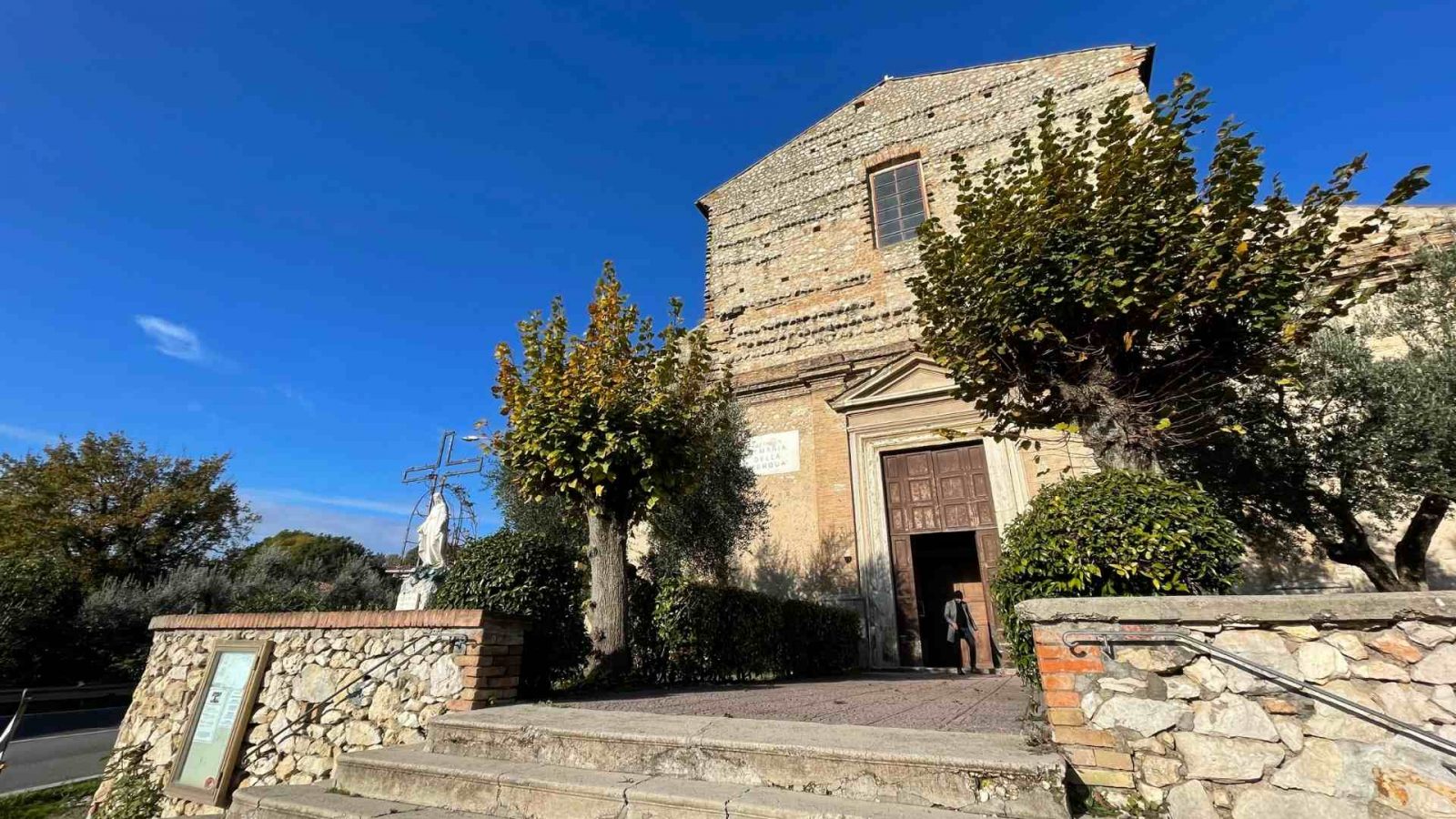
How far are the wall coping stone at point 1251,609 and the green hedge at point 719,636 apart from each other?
429 cm

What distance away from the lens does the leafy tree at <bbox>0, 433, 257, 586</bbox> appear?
18.3 m

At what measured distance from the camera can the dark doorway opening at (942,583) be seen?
11031 millimetres

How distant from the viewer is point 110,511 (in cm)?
1931

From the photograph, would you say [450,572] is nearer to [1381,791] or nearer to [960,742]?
[960,742]

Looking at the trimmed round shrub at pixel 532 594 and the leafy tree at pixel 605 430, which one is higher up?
the leafy tree at pixel 605 430

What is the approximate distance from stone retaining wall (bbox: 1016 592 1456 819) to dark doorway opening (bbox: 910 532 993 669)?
315 inches

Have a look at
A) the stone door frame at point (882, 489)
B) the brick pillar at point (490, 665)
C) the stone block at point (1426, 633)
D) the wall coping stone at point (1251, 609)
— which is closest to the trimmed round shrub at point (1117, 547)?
the wall coping stone at point (1251, 609)

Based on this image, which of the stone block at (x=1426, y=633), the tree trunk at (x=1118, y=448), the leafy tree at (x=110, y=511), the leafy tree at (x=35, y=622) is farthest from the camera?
the leafy tree at (x=110, y=511)

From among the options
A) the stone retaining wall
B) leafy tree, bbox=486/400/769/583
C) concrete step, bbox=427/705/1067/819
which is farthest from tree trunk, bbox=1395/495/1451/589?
leafy tree, bbox=486/400/769/583

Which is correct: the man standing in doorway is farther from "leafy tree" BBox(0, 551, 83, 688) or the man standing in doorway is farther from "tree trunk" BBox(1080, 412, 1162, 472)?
"leafy tree" BBox(0, 551, 83, 688)

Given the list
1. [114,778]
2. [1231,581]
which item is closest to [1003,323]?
[1231,581]

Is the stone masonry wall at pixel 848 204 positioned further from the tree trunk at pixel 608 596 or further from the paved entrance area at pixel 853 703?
the paved entrance area at pixel 853 703

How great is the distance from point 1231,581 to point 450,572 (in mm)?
6215

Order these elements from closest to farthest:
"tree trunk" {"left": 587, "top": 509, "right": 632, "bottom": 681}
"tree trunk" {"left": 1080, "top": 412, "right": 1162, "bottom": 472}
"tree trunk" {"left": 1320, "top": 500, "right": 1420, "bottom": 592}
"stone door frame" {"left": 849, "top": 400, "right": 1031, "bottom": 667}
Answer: "tree trunk" {"left": 1080, "top": 412, "right": 1162, "bottom": 472} < "tree trunk" {"left": 587, "top": 509, "right": 632, "bottom": 681} < "tree trunk" {"left": 1320, "top": 500, "right": 1420, "bottom": 592} < "stone door frame" {"left": 849, "top": 400, "right": 1031, "bottom": 667}
